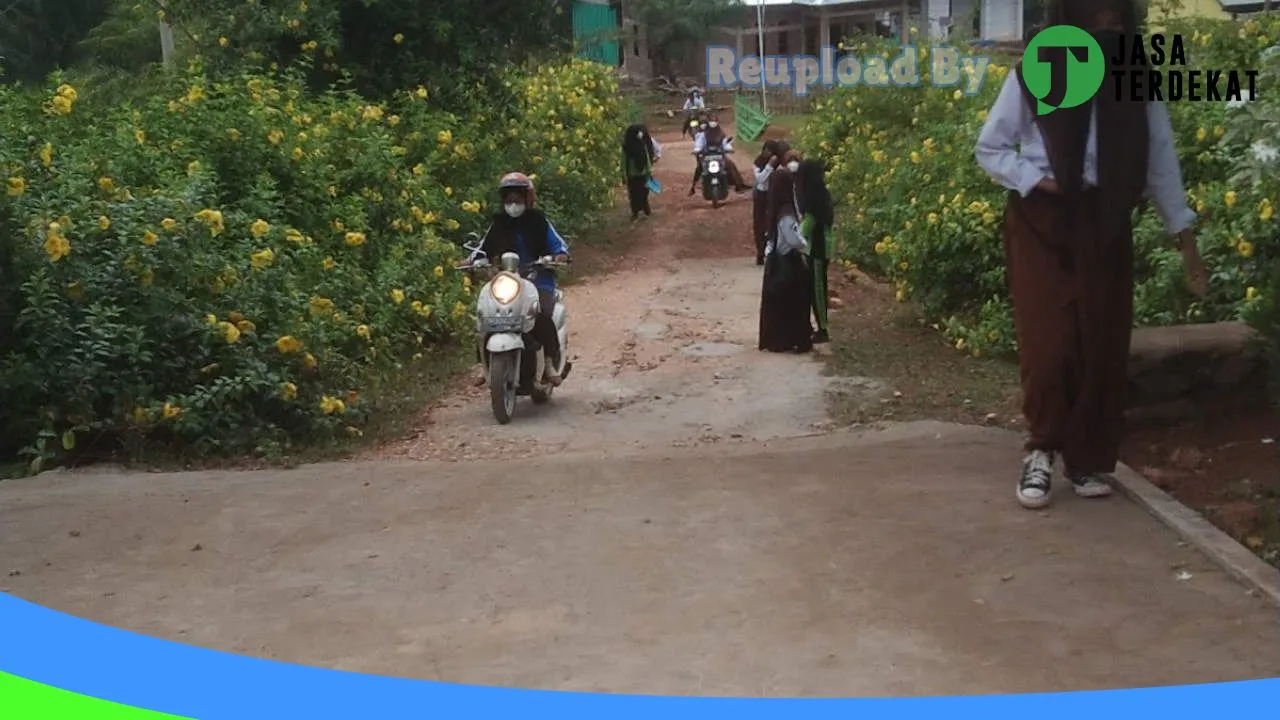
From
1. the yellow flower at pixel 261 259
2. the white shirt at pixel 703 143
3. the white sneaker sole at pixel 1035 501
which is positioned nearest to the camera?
the white sneaker sole at pixel 1035 501

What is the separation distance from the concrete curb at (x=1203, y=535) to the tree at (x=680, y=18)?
3688 centimetres

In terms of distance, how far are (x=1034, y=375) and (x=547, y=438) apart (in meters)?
3.69

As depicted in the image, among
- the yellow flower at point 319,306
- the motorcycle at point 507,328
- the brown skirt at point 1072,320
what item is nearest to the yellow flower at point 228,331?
the yellow flower at point 319,306

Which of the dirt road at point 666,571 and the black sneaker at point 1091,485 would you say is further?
the black sneaker at point 1091,485

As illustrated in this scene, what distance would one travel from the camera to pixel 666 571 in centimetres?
474

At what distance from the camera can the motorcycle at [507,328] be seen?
852 centimetres

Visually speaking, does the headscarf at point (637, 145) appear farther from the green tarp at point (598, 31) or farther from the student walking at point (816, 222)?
the student walking at point (816, 222)

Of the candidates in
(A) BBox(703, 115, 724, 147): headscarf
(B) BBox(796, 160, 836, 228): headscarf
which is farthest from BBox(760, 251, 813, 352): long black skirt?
(A) BBox(703, 115, 724, 147): headscarf

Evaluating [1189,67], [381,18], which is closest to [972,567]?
[1189,67]

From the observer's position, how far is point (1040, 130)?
5.01 m

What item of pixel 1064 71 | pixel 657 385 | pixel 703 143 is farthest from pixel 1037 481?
pixel 703 143

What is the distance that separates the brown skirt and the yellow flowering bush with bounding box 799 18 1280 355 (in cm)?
56

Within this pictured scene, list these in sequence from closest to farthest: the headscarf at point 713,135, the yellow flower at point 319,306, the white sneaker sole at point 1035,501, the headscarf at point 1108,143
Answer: the headscarf at point 1108,143 → the white sneaker sole at point 1035,501 → the yellow flower at point 319,306 → the headscarf at point 713,135

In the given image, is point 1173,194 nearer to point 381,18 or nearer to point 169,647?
point 169,647
